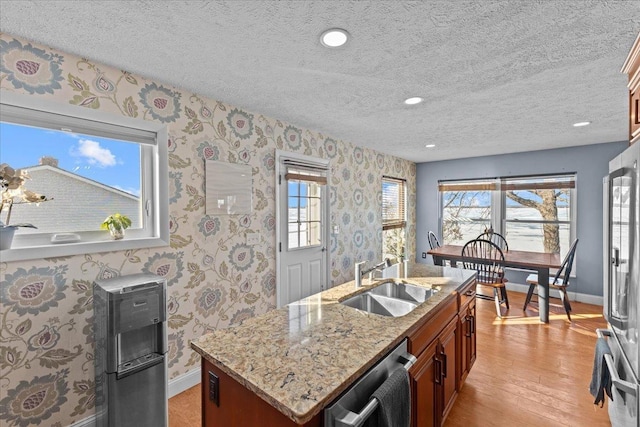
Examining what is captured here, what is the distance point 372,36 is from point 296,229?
2.18 m

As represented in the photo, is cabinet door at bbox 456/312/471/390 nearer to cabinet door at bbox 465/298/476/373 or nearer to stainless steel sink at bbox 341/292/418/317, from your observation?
cabinet door at bbox 465/298/476/373

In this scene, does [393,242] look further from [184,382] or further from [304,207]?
[184,382]

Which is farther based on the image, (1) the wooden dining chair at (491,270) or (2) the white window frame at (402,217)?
(2) the white window frame at (402,217)

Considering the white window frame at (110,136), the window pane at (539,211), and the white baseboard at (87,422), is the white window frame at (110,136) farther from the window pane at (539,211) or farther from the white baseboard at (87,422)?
the window pane at (539,211)

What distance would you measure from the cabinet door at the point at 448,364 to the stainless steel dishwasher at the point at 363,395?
53cm

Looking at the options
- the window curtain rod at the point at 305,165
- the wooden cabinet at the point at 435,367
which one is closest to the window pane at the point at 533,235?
the window curtain rod at the point at 305,165

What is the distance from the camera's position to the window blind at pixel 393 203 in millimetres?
5176

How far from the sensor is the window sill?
5.22 feet

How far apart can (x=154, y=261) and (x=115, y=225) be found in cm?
36

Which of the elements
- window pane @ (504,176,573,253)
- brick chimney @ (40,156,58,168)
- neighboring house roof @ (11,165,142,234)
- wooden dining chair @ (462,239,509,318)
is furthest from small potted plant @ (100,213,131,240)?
window pane @ (504,176,573,253)

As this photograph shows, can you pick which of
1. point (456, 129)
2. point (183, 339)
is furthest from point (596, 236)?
point (183, 339)

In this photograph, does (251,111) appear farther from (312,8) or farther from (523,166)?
(523,166)

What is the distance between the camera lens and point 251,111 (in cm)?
277

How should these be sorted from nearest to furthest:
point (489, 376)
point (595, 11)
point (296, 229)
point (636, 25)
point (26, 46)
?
point (595, 11)
point (636, 25)
point (26, 46)
point (489, 376)
point (296, 229)
